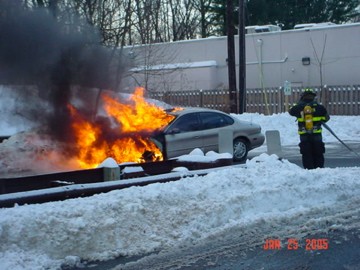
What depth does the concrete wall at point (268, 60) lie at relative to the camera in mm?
26328

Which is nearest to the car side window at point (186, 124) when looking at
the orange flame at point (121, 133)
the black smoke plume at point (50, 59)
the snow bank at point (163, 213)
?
the orange flame at point (121, 133)

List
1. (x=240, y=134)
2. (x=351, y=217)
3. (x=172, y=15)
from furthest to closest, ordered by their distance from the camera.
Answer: (x=172, y=15)
(x=240, y=134)
(x=351, y=217)

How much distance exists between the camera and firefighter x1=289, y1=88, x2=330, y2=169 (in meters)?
9.70

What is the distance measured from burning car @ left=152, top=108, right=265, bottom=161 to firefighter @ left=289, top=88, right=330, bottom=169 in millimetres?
3031

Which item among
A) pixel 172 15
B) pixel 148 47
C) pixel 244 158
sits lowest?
pixel 244 158

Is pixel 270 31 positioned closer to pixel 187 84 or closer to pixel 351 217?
pixel 187 84

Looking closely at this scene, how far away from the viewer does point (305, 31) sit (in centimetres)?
2717

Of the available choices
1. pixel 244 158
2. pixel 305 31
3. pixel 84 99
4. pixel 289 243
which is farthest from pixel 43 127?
pixel 305 31

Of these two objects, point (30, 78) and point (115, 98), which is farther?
point (115, 98)

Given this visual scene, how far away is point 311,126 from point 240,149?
4.41 metres

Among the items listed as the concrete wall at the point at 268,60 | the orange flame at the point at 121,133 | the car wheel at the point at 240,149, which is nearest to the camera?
the orange flame at the point at 121,133

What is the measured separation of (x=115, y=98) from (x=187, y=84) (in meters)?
19.5
